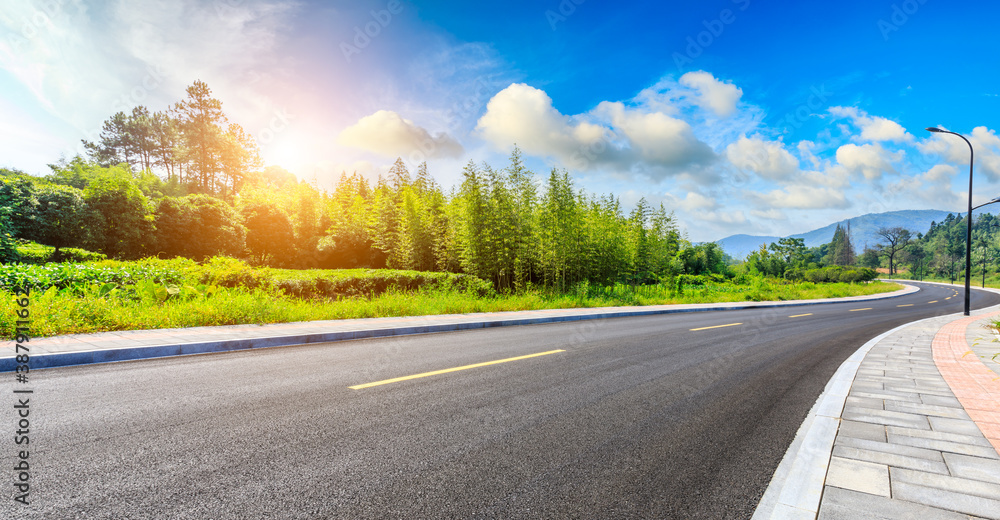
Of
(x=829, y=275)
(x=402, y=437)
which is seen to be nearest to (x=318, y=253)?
(x=402, y=437)

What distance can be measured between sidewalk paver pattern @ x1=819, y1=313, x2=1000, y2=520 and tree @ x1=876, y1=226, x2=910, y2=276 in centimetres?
11269

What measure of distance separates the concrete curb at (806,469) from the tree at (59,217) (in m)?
24.1

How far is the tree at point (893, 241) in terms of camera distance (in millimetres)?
87938

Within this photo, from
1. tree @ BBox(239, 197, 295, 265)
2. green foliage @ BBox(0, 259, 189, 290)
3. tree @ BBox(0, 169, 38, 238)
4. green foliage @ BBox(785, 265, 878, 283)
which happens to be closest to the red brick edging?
green foliage @ BBox(0, 259, 189, 290)

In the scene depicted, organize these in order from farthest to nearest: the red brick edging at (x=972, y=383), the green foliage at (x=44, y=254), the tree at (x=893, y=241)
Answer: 1. the tree at (x=893, y=241)
2. the green foliage at (x=44, y=254)
3. the red brick edging at (x=972, y=383)

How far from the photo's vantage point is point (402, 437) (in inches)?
114

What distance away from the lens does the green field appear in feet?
21.0

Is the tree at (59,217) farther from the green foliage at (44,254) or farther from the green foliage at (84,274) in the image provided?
the green foliage at (84,274)

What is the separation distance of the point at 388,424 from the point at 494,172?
1272 cm

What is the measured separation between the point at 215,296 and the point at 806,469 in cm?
976

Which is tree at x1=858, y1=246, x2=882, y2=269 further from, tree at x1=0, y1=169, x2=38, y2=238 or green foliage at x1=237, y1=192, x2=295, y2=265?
tree at x1=0, y1=169, x2=38, y2=238

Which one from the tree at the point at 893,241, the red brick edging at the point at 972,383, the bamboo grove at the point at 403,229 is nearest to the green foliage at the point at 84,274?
the bamboo grove at the point at 403,229

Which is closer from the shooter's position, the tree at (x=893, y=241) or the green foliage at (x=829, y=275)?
the green foliage at (x=829, y=275)

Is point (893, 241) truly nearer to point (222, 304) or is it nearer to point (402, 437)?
point (402, 437)
